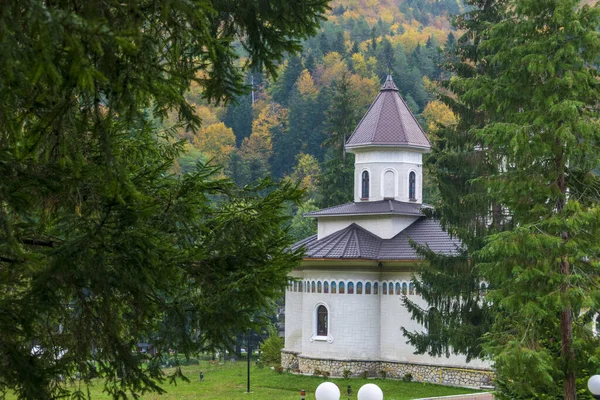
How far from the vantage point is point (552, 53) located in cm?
1462

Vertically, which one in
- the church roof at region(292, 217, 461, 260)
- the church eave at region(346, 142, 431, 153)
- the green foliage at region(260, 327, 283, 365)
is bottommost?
the green foliage at region(260, 327, 283, 365)

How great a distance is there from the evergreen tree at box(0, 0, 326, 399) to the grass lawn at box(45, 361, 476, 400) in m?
17.8

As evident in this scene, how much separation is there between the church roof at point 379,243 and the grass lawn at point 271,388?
3883mm

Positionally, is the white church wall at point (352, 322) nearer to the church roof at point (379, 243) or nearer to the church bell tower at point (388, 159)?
the church roof at point (379, 243)

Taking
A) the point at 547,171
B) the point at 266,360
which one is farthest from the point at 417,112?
the point at 547,171

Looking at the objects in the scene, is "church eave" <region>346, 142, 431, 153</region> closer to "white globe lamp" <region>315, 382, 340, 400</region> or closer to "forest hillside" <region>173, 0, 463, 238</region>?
"white globe lamp" <region>315, 382, 340, 400</region>

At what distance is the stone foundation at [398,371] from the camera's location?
28938 mm

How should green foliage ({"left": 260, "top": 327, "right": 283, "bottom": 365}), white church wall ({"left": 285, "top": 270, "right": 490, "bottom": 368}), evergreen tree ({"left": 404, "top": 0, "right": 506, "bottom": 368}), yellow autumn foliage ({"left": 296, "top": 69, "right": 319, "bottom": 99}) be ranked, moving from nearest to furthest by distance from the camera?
evergreen tree ({"left": 404, "top": 0, "right": 506, "bottom": 368})
white church wall ({"left": 285, "top": 270, "right": 490, "bottom": 368})
green foliage ({"left": 260, "top": 327, "right": 283, "bottom": 365})
yellow autumn foliage ({"left": 296, "top": 69, "right": 319, "bottom": 99})

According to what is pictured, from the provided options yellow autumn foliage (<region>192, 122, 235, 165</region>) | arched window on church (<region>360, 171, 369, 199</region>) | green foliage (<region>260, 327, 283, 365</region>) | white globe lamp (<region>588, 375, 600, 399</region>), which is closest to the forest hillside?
yellow autumn foliage (<region>192, 122, 235, 165</region>)

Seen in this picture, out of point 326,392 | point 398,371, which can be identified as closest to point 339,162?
point 398,371

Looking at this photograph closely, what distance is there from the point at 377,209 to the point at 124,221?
26.0 metres

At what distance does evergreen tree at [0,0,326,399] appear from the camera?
18.5ft

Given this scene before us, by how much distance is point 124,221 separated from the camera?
6.26 metres

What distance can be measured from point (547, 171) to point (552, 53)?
1.82 m
